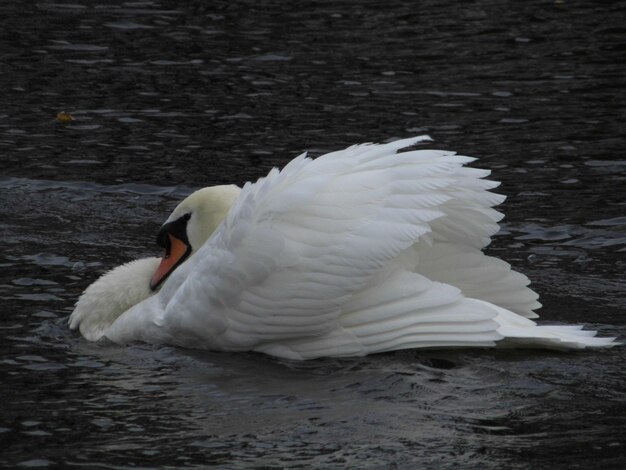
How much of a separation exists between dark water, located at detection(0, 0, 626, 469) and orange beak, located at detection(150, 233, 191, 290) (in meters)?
0.63

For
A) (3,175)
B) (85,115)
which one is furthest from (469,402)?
(85,115)

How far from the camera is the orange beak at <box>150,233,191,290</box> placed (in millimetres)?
8797

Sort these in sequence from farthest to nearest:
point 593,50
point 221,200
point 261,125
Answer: point 593,50
point 261,125
point 221,200

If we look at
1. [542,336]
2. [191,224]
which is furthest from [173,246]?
[542,336]

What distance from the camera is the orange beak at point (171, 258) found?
28.9ft

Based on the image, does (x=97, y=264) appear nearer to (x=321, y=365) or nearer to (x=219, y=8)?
(x=321, y=365)

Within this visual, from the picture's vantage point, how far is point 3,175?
1188 cm

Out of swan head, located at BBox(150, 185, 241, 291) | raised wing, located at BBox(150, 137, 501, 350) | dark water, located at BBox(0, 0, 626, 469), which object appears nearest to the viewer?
dark water, located at BBox(0, 0, 626, 469)

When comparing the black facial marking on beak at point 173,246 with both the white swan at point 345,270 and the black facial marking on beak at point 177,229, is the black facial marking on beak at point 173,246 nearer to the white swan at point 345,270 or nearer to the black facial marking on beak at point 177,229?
the black facial marking on beak at point 177,229

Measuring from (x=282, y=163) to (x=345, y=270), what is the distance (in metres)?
4.55

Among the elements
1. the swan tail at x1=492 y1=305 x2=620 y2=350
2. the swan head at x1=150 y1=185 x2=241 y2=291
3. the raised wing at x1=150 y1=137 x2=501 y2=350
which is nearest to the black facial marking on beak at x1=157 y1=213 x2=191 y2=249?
the swan head at x1=150 y1=185 x2=241 y2=291

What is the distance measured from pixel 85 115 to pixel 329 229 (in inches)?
249

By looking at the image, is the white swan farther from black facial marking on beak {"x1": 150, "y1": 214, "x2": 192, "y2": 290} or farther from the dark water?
black facial marking on beak {"x1": 150, "y1": 214, "x2": 192, "y2": 290}

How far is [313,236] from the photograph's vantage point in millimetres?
7715
